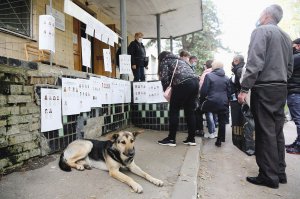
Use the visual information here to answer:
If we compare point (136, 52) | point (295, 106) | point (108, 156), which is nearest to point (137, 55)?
point (136, 52)

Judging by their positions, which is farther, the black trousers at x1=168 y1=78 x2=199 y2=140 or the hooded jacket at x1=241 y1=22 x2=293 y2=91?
the black trousers at x1=168 y1=78 x2=199 y2=140

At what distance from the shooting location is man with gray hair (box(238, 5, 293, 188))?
4.01m

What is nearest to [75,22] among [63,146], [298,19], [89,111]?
[89,111]

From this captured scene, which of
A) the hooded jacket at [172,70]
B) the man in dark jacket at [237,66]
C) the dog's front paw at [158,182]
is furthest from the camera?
the man in dark jacket at [237,66]

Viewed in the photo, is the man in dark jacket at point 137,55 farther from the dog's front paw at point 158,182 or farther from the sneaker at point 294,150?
the dog's front paw at point 158,182

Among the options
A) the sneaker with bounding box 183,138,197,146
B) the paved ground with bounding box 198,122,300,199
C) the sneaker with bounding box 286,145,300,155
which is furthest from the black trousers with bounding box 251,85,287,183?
the sneaker with bounding box 286,145,300,155

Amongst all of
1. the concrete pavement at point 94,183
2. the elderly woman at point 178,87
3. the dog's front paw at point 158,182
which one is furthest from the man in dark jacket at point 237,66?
the dog's front paw at point 158,182

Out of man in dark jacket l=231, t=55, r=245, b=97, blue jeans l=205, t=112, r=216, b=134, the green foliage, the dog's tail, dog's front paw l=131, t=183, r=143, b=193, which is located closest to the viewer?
dog's front paw l=131, t=183, r=143, b=193

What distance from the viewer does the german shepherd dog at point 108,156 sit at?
3867 millimetres

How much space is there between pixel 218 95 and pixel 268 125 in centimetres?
272

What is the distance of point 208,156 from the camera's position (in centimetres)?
577

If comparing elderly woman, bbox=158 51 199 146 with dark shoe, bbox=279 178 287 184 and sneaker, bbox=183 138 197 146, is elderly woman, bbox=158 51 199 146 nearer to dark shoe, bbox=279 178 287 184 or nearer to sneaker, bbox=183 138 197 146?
sneaker, bbox=183 138 197 146

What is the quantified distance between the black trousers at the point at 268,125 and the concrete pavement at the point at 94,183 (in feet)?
3.13

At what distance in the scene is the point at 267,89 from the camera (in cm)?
406
